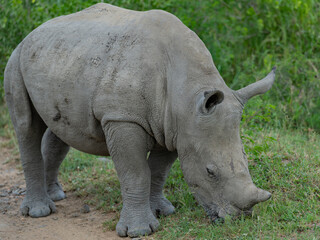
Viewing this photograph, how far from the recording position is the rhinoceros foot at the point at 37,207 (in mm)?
5645

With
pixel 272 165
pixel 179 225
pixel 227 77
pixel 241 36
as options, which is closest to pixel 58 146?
pixel 179 225

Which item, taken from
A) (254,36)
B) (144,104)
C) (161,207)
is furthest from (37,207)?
(254,36)

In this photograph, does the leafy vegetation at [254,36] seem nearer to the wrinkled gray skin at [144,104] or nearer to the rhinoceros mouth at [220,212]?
the wrinkled gray skin at [144,104]

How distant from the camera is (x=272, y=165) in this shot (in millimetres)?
5715

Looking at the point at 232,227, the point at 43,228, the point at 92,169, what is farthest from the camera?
the point at 92,169

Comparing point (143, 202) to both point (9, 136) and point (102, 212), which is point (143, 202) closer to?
point (102, 212)

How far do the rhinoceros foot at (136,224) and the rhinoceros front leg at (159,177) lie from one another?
0.40 meters

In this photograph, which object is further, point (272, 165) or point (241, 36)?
point (241, 36)

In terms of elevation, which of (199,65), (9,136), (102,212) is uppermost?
(199,65)

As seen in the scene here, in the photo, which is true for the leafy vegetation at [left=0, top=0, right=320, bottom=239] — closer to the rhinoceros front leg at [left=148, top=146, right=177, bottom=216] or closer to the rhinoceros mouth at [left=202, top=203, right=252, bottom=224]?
the rhinoceros mouth at [left=202, top=203, right=252, bottom=224]

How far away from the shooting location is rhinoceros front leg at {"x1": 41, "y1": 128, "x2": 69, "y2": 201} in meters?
6.22

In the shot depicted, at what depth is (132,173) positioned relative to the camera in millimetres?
4805

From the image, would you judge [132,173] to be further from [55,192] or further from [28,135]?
[55,192]

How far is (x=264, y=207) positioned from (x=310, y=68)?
4.14 m
